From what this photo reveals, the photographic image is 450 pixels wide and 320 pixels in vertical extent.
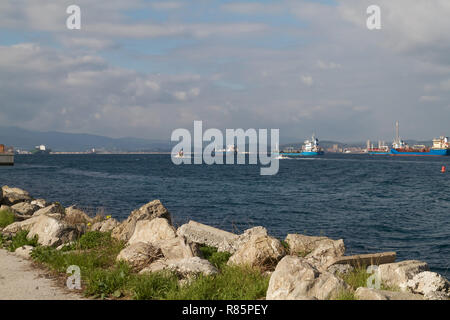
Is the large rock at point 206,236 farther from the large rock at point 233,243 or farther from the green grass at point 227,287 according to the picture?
the green grass at point 227,287

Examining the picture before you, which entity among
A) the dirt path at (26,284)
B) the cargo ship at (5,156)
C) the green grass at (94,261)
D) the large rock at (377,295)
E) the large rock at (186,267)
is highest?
the cargo ship at (5,156)

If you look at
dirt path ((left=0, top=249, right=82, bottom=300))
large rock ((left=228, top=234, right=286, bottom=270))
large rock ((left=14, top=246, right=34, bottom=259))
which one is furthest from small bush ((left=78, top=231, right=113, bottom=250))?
large rock ((left=228, top=234, right=286, bottom=270))

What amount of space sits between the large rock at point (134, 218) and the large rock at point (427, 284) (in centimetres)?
730

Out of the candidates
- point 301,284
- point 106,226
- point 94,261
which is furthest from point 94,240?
point 301,284

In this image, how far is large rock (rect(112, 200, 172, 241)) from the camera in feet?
38.1

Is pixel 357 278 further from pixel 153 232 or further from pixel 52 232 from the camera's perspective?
pixel 52 232

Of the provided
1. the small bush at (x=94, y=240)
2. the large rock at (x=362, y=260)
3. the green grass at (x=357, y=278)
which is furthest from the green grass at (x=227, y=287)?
the small bush at (x=94, y=240)

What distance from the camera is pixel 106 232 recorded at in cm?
1199

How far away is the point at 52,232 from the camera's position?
35.6 ft

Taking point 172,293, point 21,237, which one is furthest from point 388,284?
point 21,237

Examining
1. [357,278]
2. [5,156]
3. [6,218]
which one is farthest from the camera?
[5,156]

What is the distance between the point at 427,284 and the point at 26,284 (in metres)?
7.26

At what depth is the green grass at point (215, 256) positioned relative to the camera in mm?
9312
